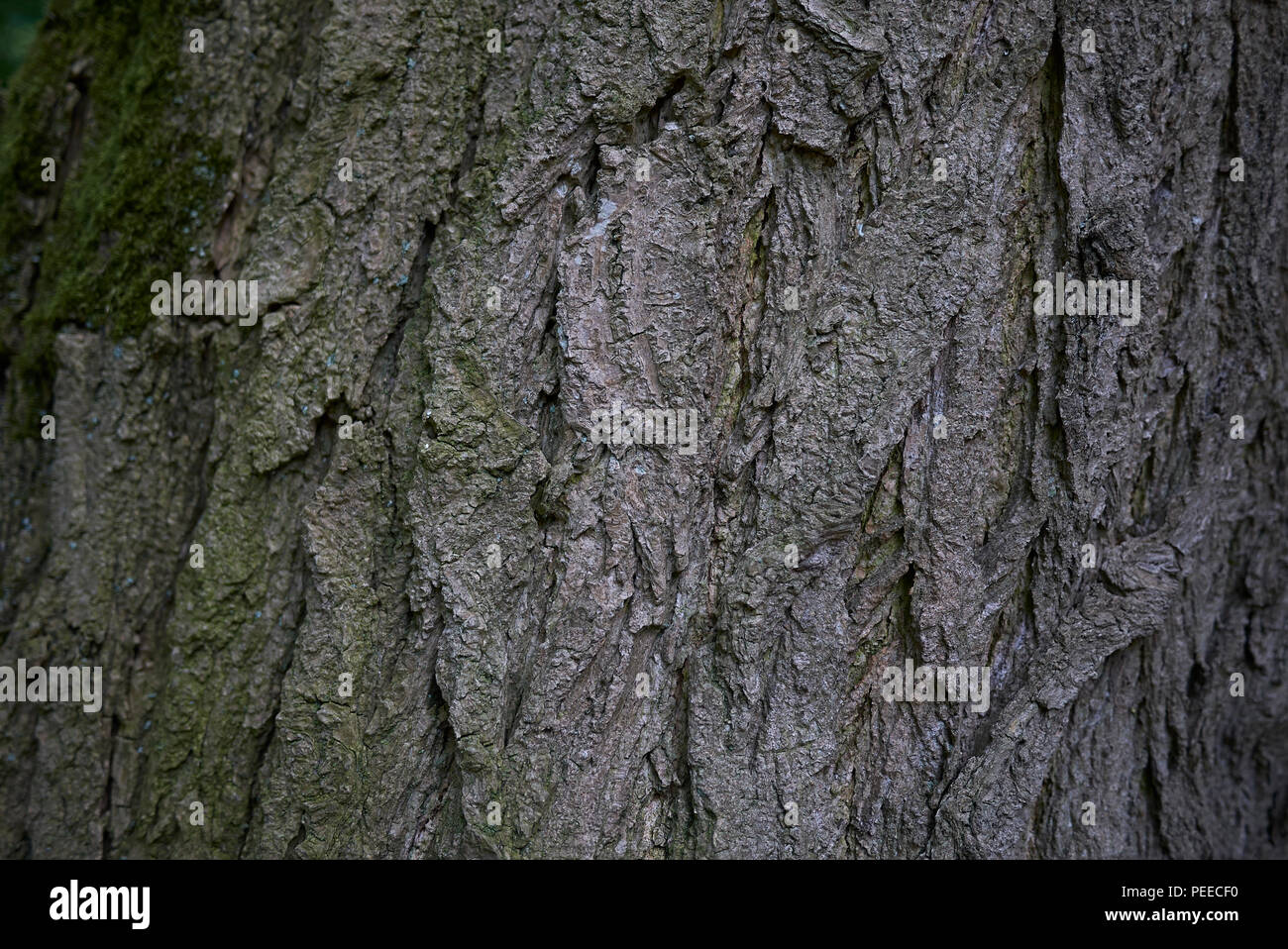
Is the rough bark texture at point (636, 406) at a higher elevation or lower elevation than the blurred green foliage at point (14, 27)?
lower

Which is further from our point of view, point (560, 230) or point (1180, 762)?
point (1180, 762)

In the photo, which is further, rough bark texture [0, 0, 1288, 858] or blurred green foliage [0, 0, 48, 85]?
blurred green foliage [0, 0, 48, 85]

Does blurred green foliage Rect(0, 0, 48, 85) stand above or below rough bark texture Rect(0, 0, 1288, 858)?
above

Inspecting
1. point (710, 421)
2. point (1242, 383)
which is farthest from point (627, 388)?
point (1242, 383)

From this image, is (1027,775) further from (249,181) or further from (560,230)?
(249,181)

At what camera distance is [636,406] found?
79.1 inches

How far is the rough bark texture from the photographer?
2004mm

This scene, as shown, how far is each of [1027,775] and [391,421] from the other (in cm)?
195

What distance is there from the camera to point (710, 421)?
2043 mm

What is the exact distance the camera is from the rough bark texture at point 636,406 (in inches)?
78.9

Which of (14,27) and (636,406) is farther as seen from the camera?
(14,27)

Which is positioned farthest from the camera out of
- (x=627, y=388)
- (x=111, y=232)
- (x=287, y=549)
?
(x=111, y=232)

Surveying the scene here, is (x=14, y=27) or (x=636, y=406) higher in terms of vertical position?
(x=14, y=27)

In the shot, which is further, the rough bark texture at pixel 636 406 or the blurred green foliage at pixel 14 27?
the blurred green foliage at pixel 14 27
